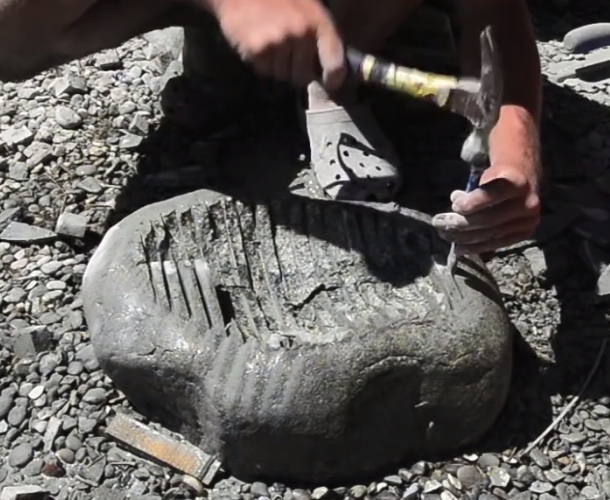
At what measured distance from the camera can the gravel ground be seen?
7.09ft

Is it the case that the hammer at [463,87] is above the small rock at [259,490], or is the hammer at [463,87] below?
A: above

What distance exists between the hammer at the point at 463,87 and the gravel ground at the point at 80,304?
0.51 meters

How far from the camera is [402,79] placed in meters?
2.05

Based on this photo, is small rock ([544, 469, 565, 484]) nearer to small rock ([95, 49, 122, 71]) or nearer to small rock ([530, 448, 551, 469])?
small rock ([530, 448, 551, 469])

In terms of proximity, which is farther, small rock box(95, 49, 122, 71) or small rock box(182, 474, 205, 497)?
small rock box(95, 49, 122, 71)

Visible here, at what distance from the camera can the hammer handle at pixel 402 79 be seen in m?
2.03

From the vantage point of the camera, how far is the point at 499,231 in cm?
214

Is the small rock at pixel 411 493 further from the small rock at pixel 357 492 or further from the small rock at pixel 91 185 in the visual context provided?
the small rock at pixel 91 185

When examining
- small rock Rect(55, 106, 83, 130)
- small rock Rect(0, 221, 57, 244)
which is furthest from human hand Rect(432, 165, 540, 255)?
small rock Rect(55, 106, 83, 130)

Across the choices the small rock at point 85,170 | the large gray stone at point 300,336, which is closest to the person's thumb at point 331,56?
the large gray stone at point 300,336

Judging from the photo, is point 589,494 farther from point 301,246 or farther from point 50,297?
point 50,297

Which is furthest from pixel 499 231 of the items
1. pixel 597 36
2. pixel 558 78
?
pixel 597 36

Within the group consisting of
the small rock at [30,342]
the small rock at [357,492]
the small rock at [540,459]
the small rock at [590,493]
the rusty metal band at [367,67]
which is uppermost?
the rusty metal band at [367,67]

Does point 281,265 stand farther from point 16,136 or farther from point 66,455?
point 16,136
